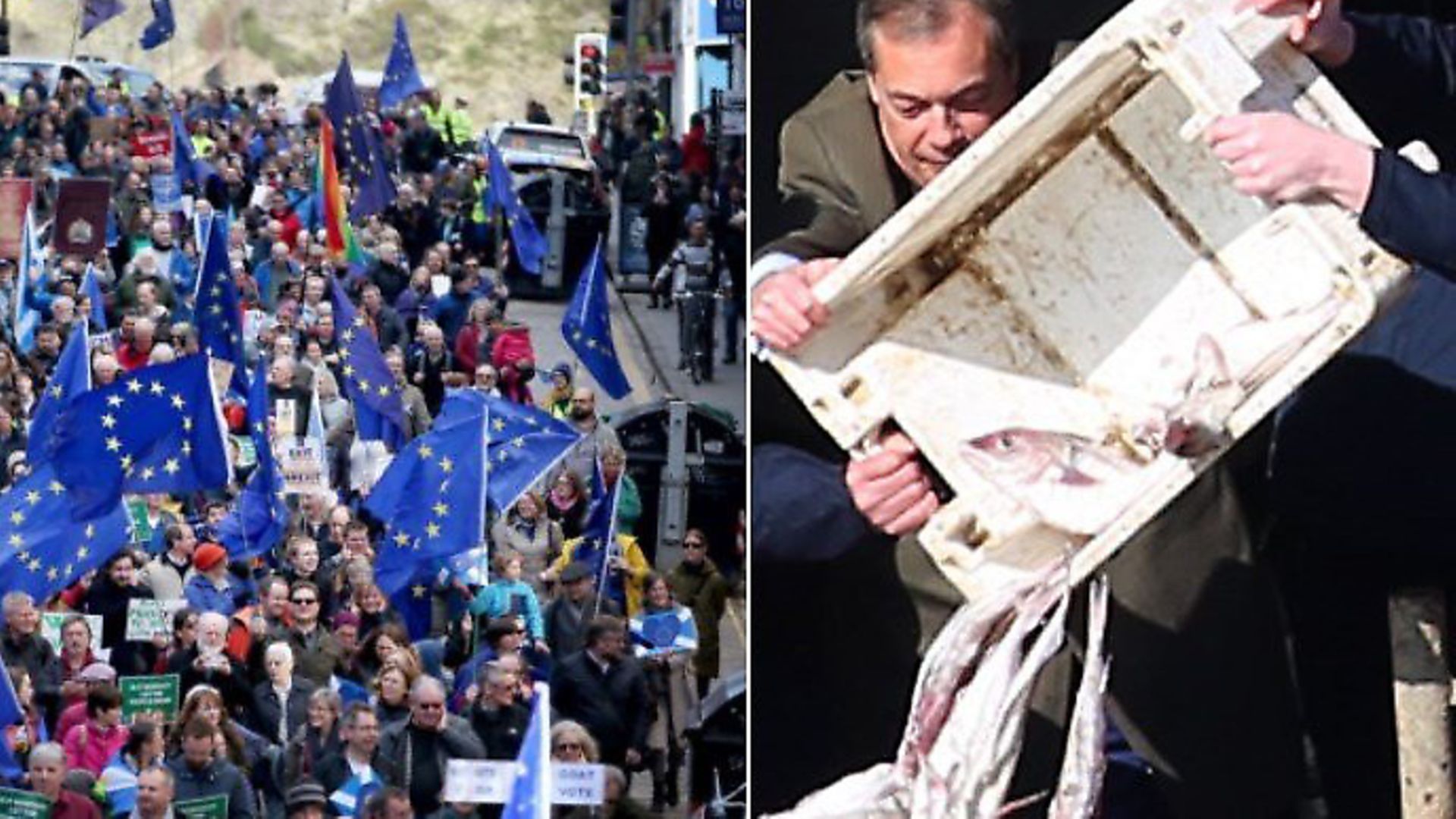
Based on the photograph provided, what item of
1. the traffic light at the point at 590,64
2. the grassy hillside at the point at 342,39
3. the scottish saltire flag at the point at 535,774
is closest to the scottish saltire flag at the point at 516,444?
the scottish saltire flag at the point at 535,774

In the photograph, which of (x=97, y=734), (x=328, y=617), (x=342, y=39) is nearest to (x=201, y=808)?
(x=97, y=734)

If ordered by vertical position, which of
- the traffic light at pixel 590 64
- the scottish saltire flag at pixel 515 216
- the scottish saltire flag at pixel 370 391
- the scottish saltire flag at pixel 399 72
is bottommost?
the scottish saltire flag at pixel 370 391

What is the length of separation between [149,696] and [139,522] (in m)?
2.75

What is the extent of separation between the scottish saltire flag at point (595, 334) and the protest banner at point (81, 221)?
190 inches

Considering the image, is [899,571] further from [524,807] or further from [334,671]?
[334,671]

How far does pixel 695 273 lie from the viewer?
2511 cm

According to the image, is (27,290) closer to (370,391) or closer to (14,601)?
(370,391)

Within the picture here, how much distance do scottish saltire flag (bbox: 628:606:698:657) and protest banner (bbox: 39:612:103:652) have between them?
78.8 inches

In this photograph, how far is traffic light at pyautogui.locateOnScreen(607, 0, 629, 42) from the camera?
47438 mm

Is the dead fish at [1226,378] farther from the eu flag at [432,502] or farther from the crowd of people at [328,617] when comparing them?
the eu flag at [432,502]

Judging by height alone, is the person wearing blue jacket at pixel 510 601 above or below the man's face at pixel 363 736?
above

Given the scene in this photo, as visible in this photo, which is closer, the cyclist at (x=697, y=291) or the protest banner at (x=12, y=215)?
the cyclist at (x=697, y=291)

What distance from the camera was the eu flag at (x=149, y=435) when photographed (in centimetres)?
1599

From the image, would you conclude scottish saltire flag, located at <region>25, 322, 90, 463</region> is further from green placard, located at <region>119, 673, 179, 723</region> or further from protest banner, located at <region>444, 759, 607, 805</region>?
protest banner, located at <region>444, 759, 607, 805</region>
